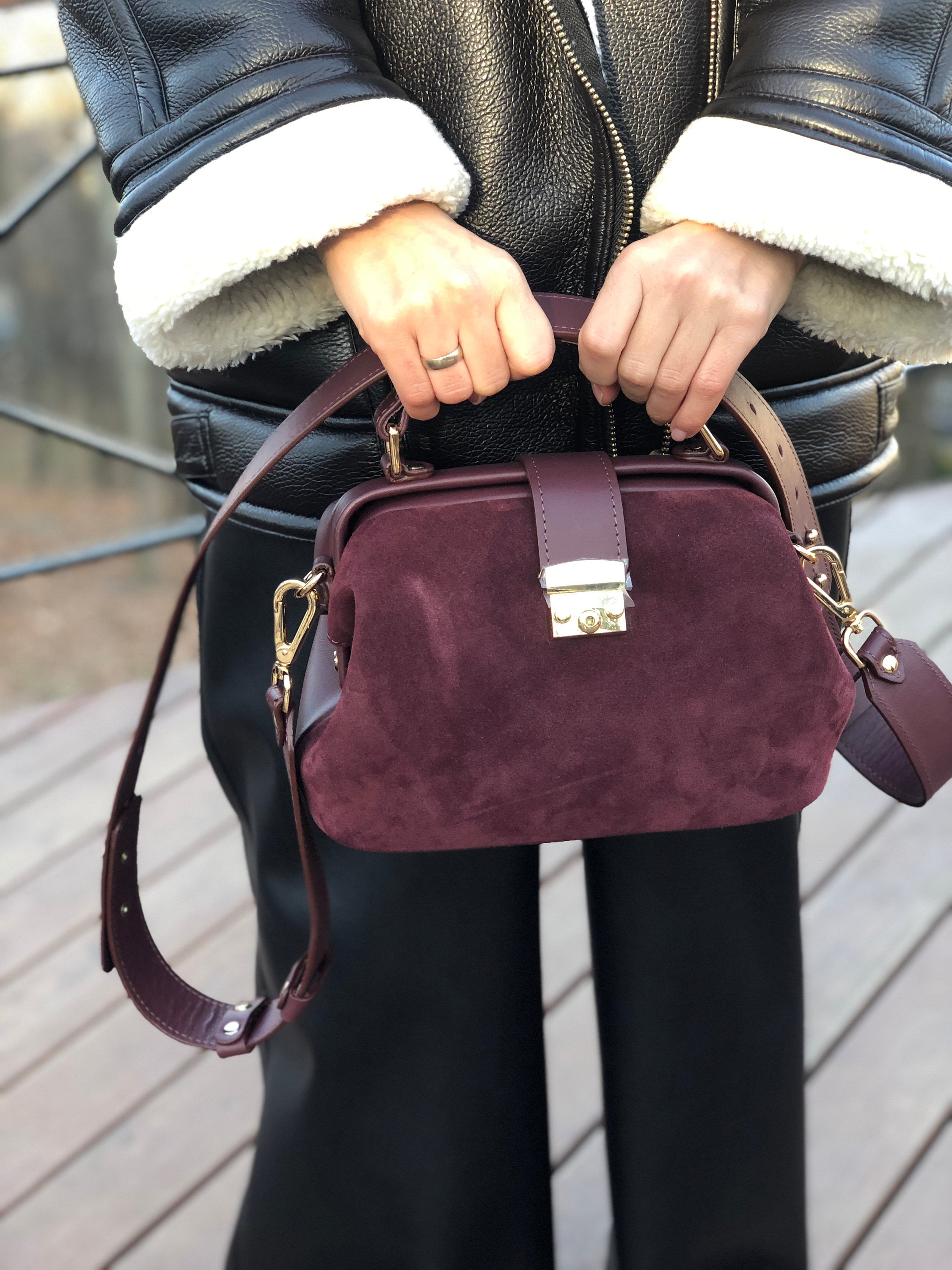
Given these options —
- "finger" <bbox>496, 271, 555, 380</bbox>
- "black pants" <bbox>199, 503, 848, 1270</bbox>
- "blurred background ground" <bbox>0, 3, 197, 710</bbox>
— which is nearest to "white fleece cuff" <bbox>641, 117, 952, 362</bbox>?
"finger" <bbox>496, 271, 555, 380</bbox>

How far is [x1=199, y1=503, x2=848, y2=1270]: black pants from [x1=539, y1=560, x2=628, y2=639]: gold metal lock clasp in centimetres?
23

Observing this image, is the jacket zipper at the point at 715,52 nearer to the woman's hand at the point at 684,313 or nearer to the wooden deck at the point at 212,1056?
the woman's hand at the point at 684,313

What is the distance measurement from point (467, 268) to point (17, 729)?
67.6 inches

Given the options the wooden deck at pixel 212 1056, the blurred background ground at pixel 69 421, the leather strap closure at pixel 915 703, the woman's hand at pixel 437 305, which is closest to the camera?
the woman's hand at pixel 437 305

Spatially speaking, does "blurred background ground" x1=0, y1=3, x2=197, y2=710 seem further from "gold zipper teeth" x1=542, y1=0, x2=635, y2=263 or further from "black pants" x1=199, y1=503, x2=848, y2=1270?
"gold zipper teeth" x1=542, y1=0, x2=635, y2=263

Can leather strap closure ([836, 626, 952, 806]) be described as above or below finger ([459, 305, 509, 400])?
below

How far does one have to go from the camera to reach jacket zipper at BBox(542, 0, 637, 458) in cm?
63

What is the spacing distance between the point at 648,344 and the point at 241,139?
0.24m

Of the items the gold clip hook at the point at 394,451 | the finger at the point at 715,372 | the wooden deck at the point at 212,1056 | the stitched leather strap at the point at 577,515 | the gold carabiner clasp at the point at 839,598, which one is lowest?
the wooden deck at the point at 212,1056

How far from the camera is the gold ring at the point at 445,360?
1.97 feet

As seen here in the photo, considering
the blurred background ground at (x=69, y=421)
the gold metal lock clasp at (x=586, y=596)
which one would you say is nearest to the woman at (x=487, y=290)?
the gold metal lock clasp at (x=586, y=596)

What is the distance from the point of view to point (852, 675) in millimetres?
720

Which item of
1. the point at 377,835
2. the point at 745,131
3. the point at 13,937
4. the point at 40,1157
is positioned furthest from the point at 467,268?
the point at 13,937

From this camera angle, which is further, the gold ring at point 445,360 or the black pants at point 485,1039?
the black pants at point 485,1039
